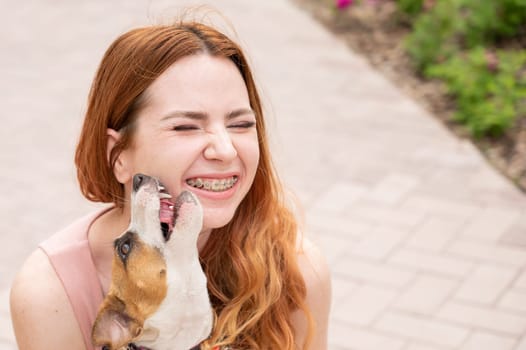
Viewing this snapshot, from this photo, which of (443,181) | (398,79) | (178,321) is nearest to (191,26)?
(178,321)

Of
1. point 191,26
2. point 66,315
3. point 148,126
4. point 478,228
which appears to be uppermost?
point 191,26

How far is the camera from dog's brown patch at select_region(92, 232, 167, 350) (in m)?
2.04

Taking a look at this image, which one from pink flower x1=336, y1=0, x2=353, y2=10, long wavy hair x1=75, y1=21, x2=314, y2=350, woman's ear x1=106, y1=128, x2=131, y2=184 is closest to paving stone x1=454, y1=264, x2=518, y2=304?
long wavy hair x1=75, y1=21, x2=314, y2=350

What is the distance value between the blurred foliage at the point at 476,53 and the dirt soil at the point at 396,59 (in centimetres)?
8

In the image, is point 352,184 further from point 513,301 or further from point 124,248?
point 124,248

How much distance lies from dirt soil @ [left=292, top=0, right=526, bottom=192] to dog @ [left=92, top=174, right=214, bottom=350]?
3734 millimetres

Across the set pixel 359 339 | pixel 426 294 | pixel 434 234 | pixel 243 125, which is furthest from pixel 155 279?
pixel 434 234

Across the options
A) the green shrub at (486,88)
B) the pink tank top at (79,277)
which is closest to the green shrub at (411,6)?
the green shrub at (486,88)

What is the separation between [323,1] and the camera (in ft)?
29.0

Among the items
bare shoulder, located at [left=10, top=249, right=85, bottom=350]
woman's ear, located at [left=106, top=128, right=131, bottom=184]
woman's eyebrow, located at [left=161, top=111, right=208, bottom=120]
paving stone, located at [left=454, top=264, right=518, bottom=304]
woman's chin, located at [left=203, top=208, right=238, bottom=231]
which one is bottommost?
paving stone, located at [left=454, top=264, right=518, bottom=304]

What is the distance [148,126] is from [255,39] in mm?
5747

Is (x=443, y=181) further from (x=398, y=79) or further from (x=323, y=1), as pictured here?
(x=323, y=1)

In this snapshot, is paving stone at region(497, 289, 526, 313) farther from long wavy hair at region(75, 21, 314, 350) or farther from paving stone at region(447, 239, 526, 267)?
long wavy hair at region(75, 21, 314, 350)

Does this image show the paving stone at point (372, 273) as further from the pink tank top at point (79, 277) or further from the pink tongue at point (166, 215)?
the pink tongue at point (166, 215)
